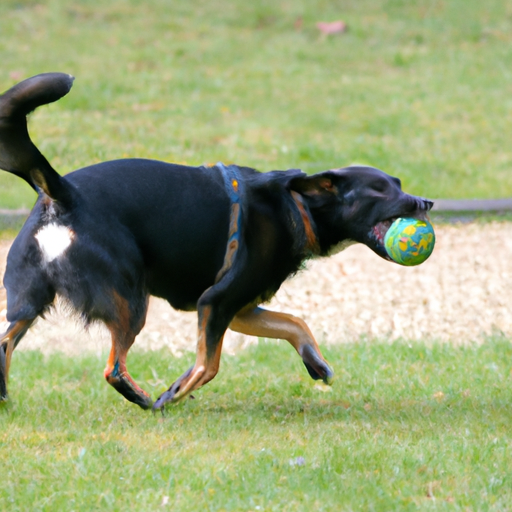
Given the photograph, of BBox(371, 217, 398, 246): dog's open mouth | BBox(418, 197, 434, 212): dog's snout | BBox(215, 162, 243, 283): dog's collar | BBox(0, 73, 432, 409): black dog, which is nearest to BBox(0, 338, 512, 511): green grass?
BBox(0, 73, 432, 409): black dog

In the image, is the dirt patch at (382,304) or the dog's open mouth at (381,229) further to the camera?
the dirt patch at (382,304)

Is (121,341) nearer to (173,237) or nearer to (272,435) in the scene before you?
(173,237)

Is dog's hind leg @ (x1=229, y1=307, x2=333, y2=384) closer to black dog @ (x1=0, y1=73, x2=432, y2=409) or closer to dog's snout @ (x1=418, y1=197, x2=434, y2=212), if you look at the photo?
black dog @ (x1=0, y1=73, x2=432, y2=409)

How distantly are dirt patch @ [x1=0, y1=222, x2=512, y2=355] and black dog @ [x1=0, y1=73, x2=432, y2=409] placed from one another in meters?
1.44

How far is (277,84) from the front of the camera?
583 inches

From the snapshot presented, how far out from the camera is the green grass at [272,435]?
3.91m

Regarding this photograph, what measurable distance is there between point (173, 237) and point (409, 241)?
1222mm

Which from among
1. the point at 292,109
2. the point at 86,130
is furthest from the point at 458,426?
the point at 292,109

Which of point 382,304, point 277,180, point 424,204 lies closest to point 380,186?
point 424,204

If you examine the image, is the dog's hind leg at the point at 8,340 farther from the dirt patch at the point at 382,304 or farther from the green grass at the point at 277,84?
the green grass at the point at 277,84

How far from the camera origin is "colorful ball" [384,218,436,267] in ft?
16.7

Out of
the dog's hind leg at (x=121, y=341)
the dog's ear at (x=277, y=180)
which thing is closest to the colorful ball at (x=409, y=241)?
the dog's ear at (x=277, y=180)

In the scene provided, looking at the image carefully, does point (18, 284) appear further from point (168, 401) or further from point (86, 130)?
point (86, 130)

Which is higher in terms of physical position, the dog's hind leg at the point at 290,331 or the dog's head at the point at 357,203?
the dog's head at the point at 357,203
